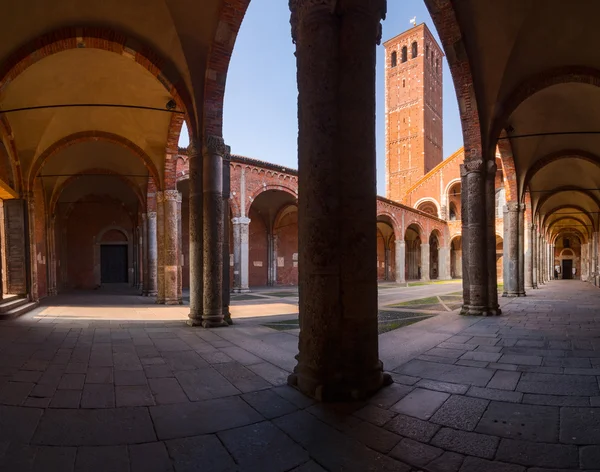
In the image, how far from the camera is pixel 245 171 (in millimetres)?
16781

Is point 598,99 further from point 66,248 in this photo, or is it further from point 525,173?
point 66,248

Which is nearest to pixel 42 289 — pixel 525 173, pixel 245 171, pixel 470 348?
pixel 245 171

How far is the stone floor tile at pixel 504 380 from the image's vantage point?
135 inches

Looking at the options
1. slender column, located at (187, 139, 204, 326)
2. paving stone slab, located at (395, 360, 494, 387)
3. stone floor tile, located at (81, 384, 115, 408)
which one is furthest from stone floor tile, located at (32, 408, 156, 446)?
slender column, located at (187, 139, 204, 326)

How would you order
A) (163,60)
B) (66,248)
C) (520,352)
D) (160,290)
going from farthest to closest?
(66,248)
(160,290)
(163,60)
(520,352)

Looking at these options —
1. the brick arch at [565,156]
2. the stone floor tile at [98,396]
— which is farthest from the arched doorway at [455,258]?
the stone floor tile at [98,396]

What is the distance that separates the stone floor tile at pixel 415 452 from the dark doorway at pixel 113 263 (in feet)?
72.1

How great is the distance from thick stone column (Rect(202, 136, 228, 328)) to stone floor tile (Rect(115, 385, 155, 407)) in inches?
131

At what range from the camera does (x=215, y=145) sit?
275 inches

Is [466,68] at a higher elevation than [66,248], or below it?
higher

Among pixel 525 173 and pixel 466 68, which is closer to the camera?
pixel 466 68

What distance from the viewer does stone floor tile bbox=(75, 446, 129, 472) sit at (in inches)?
81.8

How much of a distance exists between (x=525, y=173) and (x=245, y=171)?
11.0m

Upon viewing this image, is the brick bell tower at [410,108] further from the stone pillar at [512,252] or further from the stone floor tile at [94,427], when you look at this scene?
the stone floor tile at [94,427]
